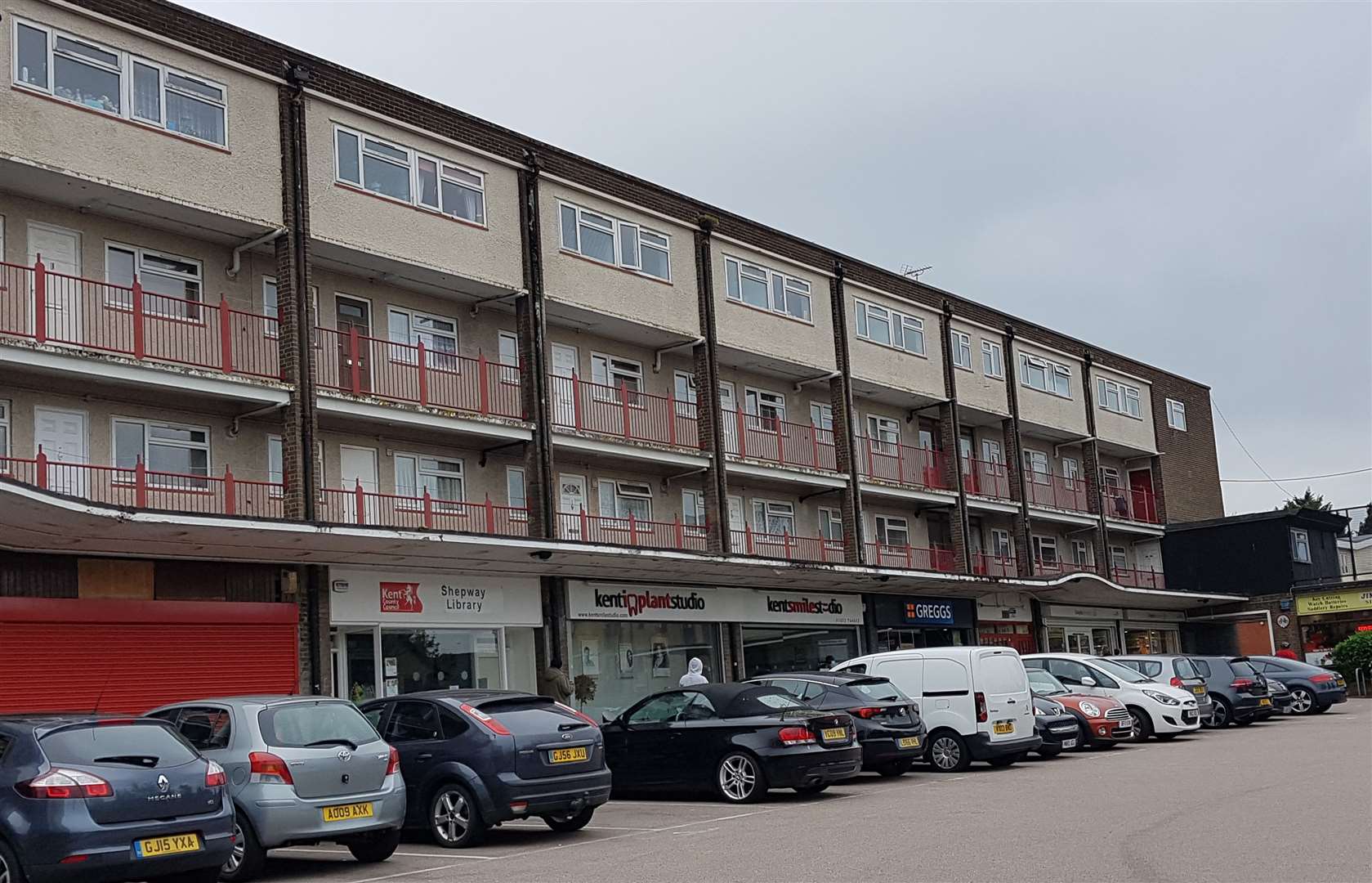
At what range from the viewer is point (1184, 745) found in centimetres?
2314

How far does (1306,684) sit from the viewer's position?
3159cm

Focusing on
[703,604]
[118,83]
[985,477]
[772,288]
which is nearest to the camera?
[118,83]

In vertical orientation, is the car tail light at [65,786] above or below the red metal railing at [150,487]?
below

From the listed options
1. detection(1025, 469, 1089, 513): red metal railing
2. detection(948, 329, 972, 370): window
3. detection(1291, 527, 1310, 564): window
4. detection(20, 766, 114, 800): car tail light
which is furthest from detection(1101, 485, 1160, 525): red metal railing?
detection(20, 766, 114, 800): car tail light

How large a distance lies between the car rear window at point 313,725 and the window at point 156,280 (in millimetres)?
8967

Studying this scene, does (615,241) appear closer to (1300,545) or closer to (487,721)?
(487,721)

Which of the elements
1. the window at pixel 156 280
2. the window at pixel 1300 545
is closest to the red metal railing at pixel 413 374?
the window at pixel 156 280

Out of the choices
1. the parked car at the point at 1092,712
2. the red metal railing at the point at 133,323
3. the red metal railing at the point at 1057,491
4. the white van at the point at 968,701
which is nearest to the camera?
the red metal railing at the point at 133,323

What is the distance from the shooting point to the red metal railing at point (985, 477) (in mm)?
38594

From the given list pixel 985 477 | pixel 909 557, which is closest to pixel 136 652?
pixel 909 557

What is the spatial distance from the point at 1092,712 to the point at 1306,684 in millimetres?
11174

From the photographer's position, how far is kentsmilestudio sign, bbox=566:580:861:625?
1026 inches

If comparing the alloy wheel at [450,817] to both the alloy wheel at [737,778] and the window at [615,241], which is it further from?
the window at [615,241]

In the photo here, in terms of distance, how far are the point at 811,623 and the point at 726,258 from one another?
27.7ft
